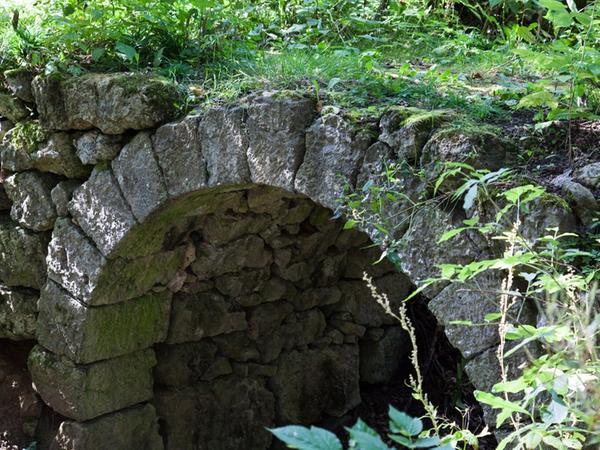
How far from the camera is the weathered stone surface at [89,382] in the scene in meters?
4.45

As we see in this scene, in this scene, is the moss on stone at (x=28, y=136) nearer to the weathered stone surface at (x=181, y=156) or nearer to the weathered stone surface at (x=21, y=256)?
the weathered stone surface at (x=21, y=256)

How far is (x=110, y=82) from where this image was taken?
3980 mm

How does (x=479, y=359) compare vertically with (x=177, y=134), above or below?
below

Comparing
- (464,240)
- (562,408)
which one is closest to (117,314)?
(464,240)

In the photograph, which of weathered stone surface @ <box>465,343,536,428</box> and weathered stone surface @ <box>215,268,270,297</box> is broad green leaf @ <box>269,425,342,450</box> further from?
weathered stone surface @ <box>215,268,270,297</box>

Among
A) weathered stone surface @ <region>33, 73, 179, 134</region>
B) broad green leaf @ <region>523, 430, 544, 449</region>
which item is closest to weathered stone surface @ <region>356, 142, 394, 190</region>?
weathered stone surface @ <region>33, 73, 179, 134</region>

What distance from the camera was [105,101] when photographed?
3.98m

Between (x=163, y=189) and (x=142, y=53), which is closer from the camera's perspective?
(x=163, y=189)

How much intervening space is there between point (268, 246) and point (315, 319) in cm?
67

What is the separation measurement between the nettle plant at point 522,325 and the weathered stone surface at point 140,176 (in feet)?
3.54

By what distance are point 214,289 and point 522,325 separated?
3.03m

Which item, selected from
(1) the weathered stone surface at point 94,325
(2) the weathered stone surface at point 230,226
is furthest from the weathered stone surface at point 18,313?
(2) the weathered stone surface at point 230,226

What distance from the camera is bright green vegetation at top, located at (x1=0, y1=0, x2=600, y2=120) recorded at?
11.1ft

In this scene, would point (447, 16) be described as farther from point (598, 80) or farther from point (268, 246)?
point (598, 80)
